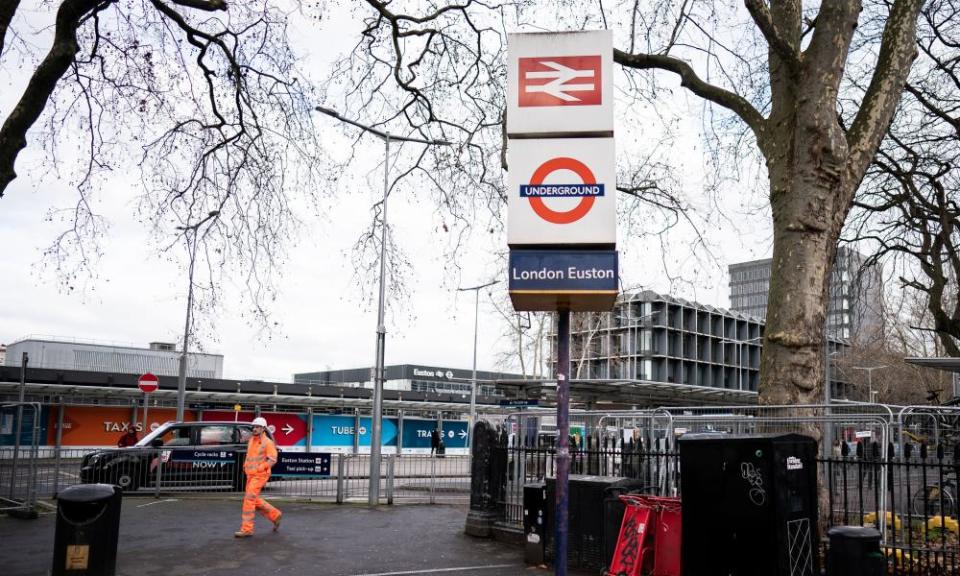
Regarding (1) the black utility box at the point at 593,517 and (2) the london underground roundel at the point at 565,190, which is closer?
(2) the london underground roundel at the point at 565,190

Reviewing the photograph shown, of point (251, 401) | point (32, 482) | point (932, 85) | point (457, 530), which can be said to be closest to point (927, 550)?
point (457, 530)

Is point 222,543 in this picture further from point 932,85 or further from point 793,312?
point 932,85

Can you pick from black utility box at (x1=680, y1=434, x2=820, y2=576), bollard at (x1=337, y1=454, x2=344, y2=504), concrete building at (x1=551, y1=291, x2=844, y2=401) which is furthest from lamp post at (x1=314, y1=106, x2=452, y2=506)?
concrete building at (x1=551, y1=291, x2=844, y2=401)

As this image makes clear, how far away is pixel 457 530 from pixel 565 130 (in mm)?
9407

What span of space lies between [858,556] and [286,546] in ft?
26.3

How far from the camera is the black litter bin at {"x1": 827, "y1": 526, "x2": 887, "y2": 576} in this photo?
6559mm

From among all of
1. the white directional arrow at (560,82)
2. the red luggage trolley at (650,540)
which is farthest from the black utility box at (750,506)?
the white directional arrow at (560,82)

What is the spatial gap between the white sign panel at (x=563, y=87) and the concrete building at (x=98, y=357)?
45629 mm

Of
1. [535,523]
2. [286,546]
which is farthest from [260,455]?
→ [535,523]

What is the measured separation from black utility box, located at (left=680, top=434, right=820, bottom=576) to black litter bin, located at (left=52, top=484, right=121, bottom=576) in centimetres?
567

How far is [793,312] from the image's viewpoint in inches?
438

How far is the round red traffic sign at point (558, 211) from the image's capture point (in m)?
6.02

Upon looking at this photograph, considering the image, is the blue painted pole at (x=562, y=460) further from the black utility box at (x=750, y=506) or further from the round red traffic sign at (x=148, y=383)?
the round red traffic sign at (x=148, y=383)

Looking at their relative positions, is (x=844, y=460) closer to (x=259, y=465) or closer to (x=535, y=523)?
(x=535, y=523)
